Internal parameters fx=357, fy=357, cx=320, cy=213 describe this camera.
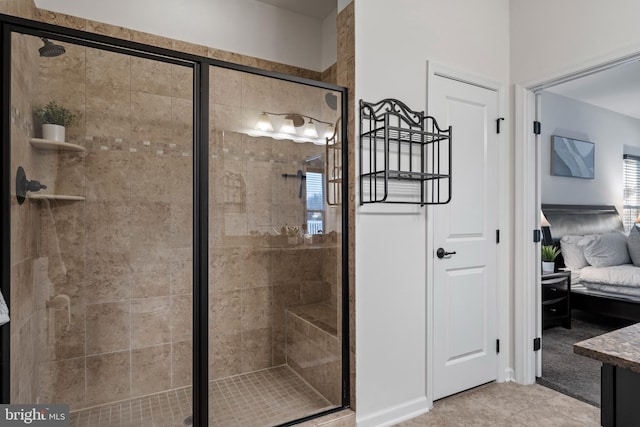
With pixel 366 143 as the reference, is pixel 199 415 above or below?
below

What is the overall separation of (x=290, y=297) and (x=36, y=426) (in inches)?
49.2

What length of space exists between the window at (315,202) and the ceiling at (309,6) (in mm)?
1694

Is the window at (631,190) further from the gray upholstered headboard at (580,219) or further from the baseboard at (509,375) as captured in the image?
the baseboard at (509,375)

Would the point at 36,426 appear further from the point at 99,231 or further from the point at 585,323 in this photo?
the point at 585,323

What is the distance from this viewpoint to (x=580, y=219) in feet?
15.4

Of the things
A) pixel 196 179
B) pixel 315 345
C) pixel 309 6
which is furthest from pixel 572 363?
pixel 309 6

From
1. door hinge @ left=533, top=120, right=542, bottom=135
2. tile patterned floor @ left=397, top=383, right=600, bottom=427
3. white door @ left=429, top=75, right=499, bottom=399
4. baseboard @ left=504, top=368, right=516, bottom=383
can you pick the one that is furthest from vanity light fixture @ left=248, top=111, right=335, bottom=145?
baseboard @ left=504, top=368, right=516, bottom=383

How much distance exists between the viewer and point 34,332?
5.08 feet

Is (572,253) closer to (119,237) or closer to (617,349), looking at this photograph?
(617,349)

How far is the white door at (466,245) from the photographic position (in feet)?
7.80

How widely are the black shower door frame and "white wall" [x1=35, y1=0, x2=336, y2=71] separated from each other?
1048 mm

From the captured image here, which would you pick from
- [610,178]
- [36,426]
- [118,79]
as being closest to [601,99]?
[610,178]

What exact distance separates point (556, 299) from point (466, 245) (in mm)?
1956

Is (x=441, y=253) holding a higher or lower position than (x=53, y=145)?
lower
